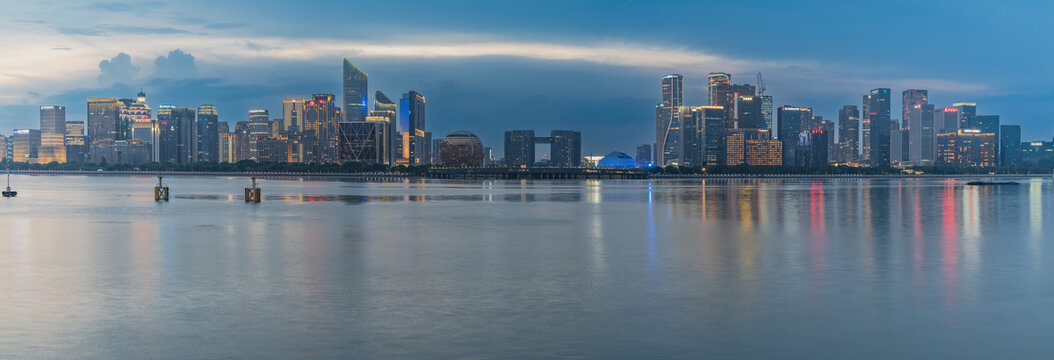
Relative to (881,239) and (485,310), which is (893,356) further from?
(881,239)

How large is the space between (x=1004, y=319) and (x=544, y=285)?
10.9 meters

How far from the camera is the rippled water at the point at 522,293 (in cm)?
1512

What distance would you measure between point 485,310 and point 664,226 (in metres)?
30.7

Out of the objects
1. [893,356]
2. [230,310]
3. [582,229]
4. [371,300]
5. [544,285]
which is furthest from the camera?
[582,229]

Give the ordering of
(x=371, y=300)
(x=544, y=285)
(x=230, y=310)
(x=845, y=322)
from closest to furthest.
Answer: (x=845, y=322) < (x=230, y=310) < (x=371, y=300) < (x=544, y=285)

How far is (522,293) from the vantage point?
21531mm

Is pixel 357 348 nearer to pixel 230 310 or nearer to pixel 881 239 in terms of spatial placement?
pixel 230 310

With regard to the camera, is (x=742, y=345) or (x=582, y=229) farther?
(x=582, y=229)

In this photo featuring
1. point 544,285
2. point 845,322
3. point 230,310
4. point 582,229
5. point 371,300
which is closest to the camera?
point 845,322

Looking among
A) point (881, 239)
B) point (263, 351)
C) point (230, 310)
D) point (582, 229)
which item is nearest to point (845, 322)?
point (263, 351)

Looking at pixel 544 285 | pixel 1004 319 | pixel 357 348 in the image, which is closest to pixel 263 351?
pixel 357 348

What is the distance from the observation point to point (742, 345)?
49.4 ft

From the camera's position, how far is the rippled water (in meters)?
15.1

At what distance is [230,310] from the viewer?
18.8m
